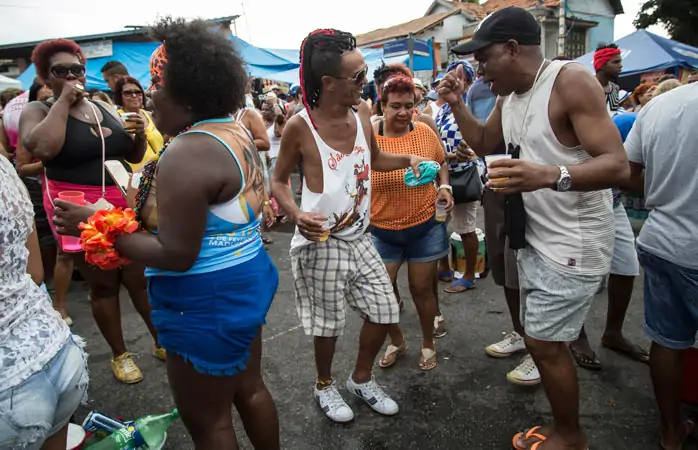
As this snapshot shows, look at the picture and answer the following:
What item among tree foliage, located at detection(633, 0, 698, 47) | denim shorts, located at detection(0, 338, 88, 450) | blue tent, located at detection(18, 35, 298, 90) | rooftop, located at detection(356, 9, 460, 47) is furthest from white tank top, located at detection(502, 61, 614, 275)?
tree foliage, located at detection(633, 0, 698, 47)

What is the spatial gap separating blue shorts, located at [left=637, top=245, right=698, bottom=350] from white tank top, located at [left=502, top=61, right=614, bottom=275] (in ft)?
1.01

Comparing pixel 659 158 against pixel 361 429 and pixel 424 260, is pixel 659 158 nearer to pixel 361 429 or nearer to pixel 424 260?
pixel 424 260

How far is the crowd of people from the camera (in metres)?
1.50

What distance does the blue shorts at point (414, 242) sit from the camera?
119 inches

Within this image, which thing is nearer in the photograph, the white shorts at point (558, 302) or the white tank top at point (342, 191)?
the white shorts at point (558, 302)

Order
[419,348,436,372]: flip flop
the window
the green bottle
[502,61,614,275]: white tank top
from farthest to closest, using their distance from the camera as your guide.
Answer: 1. the window
2. [419,348,436,372]: flip flop
3. the green bottle
4. [502,61,614,275]: white tank top

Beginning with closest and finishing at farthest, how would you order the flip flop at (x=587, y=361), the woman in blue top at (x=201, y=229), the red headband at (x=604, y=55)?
the woman in blue top at (x=201, y=229) → the flip flop at (x=587, y=361) → the red headband at (x=604, y=55)

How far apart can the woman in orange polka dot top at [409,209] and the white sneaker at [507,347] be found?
425 mm

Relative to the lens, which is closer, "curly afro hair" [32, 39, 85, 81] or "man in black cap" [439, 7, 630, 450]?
"man in black cap" [439, 7, 630, 450]

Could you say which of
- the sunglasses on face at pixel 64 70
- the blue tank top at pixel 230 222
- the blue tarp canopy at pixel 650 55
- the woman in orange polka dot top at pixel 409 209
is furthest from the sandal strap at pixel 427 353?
the blue tarp canopy at pixel 650 55

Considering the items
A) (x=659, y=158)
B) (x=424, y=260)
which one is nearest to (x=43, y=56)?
(x=424, y=260)

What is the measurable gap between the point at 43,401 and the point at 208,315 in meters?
0.52

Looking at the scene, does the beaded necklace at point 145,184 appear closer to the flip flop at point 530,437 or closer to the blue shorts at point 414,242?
the blue shorts at point 414,242

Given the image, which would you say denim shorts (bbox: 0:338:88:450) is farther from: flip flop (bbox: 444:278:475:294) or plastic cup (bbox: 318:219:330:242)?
flip flop (bbox: 444:278:475:294)
